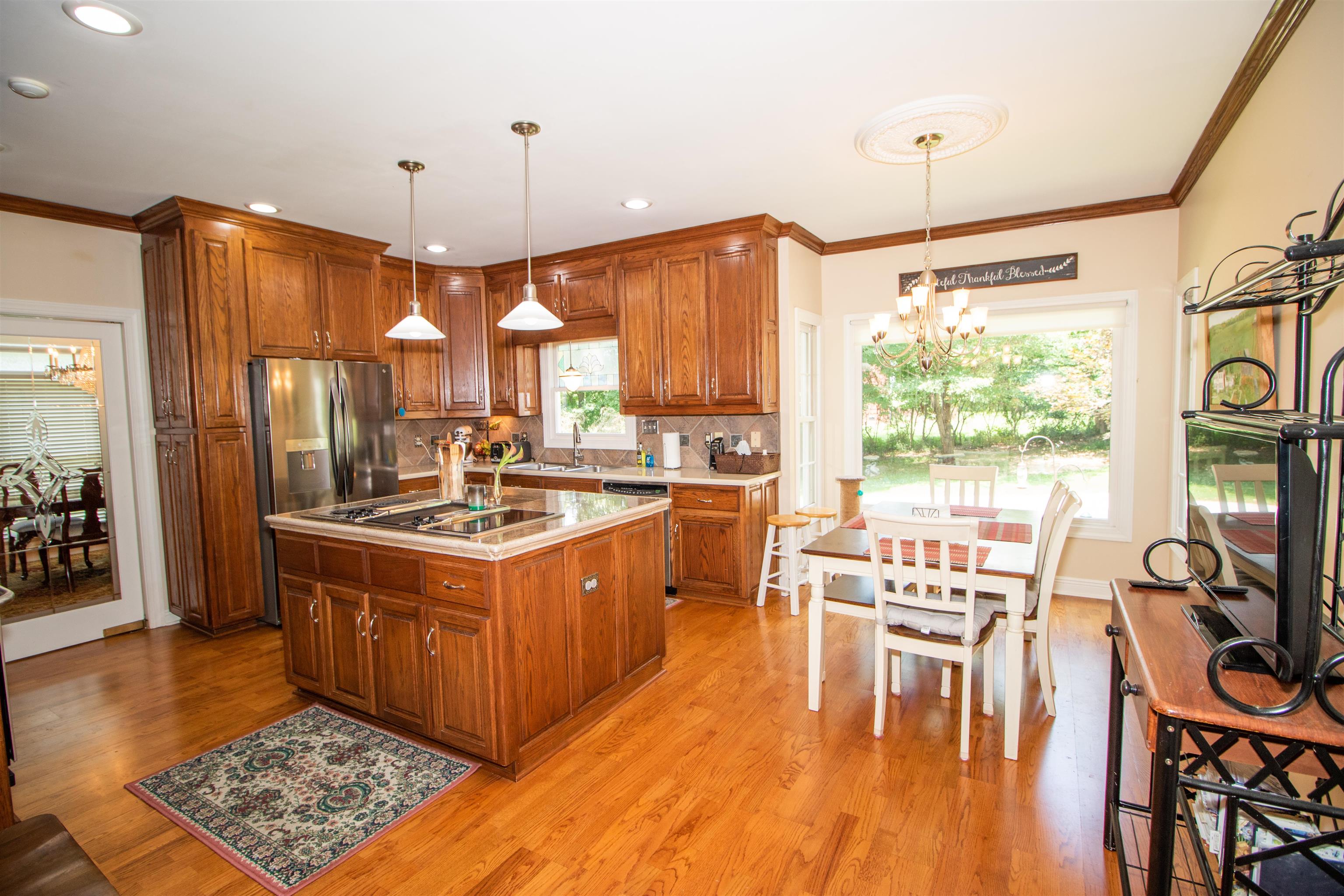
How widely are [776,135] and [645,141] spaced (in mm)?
629

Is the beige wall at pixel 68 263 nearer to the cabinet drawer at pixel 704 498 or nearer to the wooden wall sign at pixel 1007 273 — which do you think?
the cabinet drawer at pixel 704 498

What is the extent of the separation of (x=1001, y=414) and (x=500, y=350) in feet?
14.0

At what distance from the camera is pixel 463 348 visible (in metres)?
5.70

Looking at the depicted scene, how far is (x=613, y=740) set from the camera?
2.69 metres

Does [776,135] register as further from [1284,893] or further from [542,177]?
[1284,893]

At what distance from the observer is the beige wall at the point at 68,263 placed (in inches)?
144

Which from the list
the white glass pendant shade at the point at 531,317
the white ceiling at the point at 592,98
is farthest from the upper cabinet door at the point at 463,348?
the white glass pendant shade at the point at 531,317

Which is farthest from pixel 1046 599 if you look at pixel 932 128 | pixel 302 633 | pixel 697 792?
pixel 302 633

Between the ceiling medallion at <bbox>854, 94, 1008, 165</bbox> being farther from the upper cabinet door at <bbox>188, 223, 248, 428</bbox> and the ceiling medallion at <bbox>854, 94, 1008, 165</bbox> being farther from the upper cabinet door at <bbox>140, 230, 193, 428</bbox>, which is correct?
the upper cabinet door at <bbox>140, 230, 193, 428</bbox>

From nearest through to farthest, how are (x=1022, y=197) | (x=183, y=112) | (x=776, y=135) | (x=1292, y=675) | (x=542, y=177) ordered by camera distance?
(x=1292, y=675) → (x=183, y=112) → (x=776, y=135) → (x=542, y=177) → (x=1022, y=197)

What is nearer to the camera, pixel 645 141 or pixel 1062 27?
pixel 1062 27

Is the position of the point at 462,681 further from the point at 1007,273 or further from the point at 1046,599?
the point at 1007,273

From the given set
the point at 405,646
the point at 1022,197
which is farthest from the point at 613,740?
the point at 1022,197

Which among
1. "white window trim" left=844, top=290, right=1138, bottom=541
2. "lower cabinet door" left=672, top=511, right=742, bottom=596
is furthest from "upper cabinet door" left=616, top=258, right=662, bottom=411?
"white window trim" left=844, top=290, right=1138, bottom=541
